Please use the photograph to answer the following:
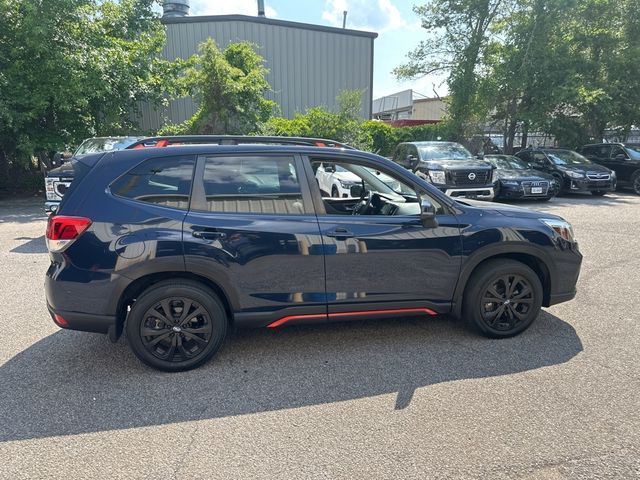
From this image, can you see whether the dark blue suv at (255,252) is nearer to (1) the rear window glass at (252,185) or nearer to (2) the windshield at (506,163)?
(1) the rear window glass at (252,185)

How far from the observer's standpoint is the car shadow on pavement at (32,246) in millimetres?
6822

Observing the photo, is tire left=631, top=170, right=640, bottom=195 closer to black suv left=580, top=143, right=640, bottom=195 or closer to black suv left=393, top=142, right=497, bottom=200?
black suv left=580, top=143, right=640, bottom=195

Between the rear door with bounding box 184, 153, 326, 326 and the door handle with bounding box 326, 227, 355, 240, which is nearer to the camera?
the rear door with bounding box 184, 153, 326, 326

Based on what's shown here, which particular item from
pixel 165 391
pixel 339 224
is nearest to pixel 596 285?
pixel 339 224

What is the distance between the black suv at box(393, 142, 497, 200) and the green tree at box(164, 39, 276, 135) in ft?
20.2

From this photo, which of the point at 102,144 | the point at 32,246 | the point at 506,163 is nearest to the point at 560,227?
the point at 32,246

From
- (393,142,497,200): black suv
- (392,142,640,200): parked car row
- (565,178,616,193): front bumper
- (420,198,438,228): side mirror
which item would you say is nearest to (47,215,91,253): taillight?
(420,198,438,228): side mirror

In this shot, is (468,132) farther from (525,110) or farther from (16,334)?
(16,334)

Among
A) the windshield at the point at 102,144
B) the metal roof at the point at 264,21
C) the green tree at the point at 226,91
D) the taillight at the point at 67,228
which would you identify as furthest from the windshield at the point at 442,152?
the metal roof at the point at 264,21

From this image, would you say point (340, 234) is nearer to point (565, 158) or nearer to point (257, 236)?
point (257, 236)

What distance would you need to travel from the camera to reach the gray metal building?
59.0 feet

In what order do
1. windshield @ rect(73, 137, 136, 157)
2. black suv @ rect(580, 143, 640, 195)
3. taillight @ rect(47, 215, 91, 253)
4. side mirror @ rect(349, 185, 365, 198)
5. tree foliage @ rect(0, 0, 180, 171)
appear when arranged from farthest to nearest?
black suv @ rect(580, 143, 640, 195), tree foliage @ rect(0, 0, 180, 171), windshield @ rect(73, 137, 136, 157), side mirror @ rect(349, 185, 365, 198), taillight @ rect(47, 215, 91, 253)

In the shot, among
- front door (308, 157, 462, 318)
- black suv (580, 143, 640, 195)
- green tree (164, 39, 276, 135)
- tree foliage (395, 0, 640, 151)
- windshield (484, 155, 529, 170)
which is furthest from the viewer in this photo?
tree foliage (395, 0, 640, 151)

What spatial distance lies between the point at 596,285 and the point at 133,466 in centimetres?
528
